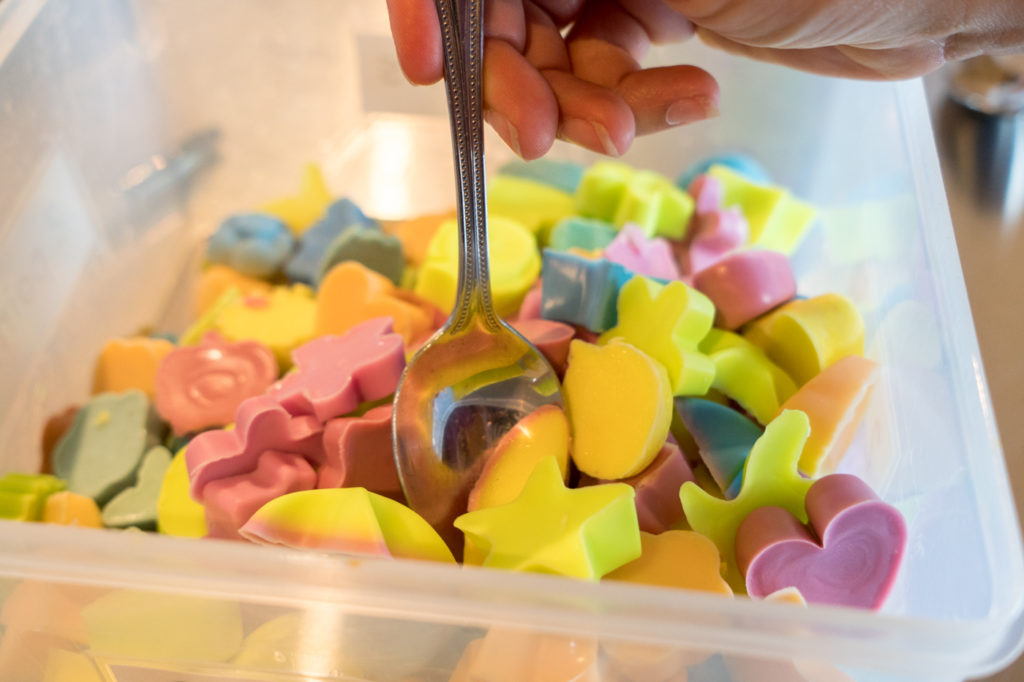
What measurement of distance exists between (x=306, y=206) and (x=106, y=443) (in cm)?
35

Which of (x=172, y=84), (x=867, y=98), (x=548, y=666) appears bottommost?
(x=548, y=666)

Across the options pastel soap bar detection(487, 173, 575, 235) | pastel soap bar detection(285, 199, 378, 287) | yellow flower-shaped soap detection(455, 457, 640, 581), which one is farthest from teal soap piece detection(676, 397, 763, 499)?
pastel soap bar detection(285, 199, 378, 287)

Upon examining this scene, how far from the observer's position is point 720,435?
565 millimetres

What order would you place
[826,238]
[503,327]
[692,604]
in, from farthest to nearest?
1. [826,238]
2. [503,327]
3. [692,604]

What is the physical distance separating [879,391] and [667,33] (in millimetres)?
345

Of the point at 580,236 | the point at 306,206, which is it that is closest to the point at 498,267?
the point at 580,236

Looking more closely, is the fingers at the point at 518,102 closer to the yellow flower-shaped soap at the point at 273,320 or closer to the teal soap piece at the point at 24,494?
the yellow flower-shaped soap at the point at 273,320

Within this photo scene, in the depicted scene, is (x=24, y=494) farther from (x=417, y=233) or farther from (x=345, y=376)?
(x=417, y=233)

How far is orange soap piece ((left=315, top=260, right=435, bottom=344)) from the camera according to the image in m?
0.71

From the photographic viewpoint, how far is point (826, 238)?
85cm

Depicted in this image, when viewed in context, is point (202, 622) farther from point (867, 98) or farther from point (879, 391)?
point (867, 98)

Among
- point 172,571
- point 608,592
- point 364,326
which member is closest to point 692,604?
point 608,592

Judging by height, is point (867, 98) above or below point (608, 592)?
above

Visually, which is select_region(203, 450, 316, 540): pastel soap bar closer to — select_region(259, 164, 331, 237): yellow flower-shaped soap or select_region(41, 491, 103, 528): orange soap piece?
select_region(41, 491, 103, 528): orange soap piece
